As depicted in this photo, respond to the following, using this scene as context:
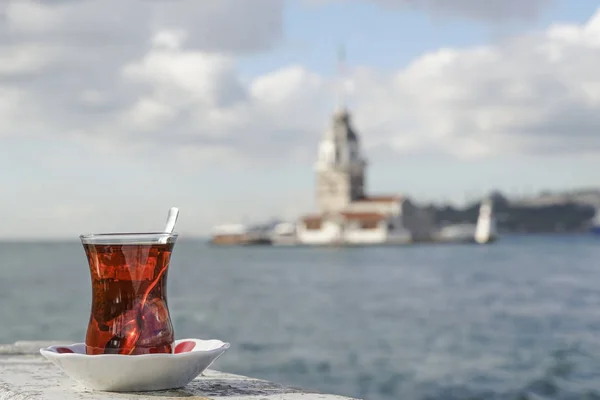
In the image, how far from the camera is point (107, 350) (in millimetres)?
2068

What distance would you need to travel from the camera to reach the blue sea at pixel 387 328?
1279cm

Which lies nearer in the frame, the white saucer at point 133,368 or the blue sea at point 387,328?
the white saucer at point 133,368

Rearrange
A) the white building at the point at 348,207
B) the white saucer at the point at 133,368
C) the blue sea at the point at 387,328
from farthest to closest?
the white building at the point at 348,207, the blue sea at the point at 387,328, the white saucer at the point at 133,368

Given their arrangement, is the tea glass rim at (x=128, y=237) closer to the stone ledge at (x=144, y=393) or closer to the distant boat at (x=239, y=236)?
the stone ledge at (x=144, y=393)

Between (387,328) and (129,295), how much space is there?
63.0 ft

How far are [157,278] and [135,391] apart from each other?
0.24 metres

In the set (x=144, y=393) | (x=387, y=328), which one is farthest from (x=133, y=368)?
(x=387, y=328)

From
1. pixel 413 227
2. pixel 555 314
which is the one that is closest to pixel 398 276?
pixel 555 314

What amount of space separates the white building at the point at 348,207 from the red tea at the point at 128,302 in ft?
293

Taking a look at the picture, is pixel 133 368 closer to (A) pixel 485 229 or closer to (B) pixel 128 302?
(B) pixel 128 302

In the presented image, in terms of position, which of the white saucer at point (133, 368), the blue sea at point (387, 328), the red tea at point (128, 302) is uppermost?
the red tea at point (128, 302)

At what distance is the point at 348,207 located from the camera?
3770 inches

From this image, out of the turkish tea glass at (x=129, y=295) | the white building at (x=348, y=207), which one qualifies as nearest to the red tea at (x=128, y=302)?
the turkish tea glass at (x=129, y=295)

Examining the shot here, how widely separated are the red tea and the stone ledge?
93mm
